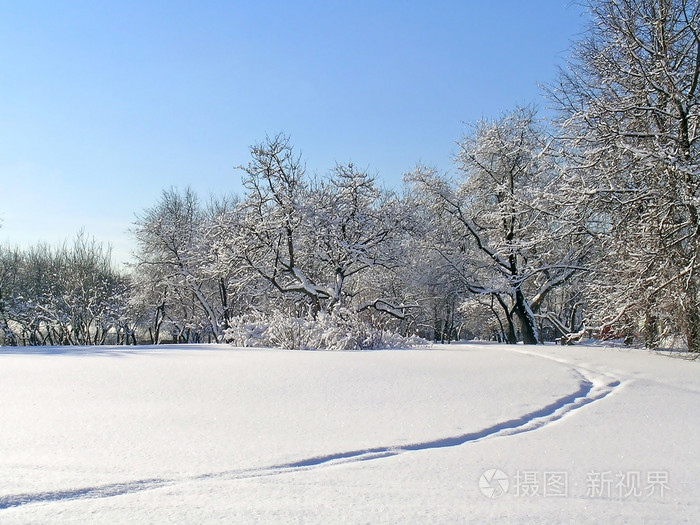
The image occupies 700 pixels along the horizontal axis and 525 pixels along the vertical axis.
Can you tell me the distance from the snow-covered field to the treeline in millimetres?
4009

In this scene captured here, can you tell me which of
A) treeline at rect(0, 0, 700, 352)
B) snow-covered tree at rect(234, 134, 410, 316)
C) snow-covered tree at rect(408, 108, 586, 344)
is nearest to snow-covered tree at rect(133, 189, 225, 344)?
treeline at rect(0, 0, 700, 352)

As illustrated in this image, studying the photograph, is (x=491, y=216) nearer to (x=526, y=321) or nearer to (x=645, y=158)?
(x=526, y=321)

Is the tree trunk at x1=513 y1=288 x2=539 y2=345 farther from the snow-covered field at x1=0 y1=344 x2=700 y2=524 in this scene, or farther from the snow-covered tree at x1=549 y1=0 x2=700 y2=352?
the snow-covered field at x1=0 y1=344 x2=700 y2=524

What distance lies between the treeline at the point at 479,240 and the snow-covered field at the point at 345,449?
13.2ft

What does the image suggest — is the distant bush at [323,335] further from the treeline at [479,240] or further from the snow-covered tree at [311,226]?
the snow-covered tree at [311,226]

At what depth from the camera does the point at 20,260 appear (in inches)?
1706

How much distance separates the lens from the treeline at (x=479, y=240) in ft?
29.5

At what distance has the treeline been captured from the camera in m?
8.98

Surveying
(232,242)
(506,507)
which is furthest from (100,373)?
(232,242)

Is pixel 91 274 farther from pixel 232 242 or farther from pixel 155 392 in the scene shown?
pixel 155 392

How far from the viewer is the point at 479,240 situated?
2206 cm

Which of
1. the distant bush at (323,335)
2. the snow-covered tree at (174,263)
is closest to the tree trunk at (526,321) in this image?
the distant bush at (323,335)

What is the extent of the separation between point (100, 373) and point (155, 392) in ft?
5.42

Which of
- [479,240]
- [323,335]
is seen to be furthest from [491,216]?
[323,335]
